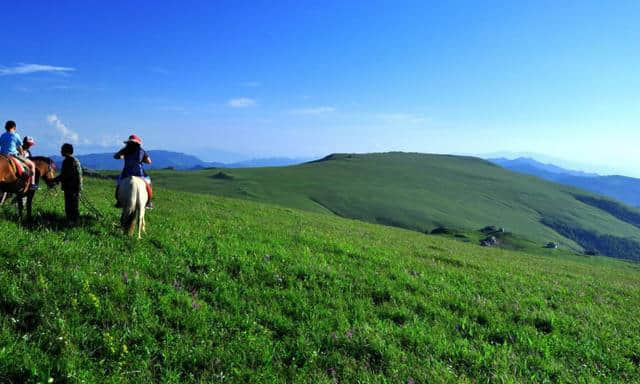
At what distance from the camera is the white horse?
11.8 m

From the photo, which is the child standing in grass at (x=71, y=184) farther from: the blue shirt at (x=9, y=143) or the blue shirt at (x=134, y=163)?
the blue shirt at (x=9, y=143)

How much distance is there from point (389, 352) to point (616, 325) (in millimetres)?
9133

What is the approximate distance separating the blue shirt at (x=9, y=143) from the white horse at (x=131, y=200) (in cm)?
616

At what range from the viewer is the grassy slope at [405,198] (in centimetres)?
12862

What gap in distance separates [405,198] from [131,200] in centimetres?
14473

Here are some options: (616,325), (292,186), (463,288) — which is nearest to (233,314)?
(463,288)

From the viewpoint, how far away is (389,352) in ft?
26.1

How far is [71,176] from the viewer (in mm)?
12836

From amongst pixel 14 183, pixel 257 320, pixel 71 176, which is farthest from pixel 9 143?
pixel 257 320

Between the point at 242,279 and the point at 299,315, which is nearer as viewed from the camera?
the point at 299,315

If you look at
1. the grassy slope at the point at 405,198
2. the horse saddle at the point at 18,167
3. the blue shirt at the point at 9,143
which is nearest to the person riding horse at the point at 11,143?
the blue shirt at the point at 9,143

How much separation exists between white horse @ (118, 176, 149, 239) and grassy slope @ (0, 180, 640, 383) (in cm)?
47

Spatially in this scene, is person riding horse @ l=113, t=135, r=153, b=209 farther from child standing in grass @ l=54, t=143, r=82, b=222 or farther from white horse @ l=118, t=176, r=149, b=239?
child standing in grass @ l=54, t=143, r=82, b=222

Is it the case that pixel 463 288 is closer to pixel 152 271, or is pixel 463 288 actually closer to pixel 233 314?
pixel 233 314
